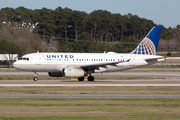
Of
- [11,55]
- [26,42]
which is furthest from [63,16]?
[11,55]

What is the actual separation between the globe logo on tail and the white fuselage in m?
2.58

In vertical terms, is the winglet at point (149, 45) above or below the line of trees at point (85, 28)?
below

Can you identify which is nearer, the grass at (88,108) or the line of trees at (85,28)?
the grass at (88,108)

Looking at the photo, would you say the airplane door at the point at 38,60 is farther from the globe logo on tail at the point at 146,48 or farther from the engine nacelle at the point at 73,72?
the globe logo on tail at the point at 146,48

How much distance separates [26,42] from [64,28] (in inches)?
2209

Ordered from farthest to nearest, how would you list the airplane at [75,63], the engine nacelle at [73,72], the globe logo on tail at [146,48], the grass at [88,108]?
1. the globe logo on tail at [146,48]
2. the airplane at [75,63]
3. the engine nacelle at [73,72]
4. the grass at [88,108]

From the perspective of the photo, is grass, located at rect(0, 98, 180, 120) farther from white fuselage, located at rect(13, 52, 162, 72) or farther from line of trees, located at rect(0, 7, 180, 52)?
line of trees, located at rect(0, 7, 180, 52)

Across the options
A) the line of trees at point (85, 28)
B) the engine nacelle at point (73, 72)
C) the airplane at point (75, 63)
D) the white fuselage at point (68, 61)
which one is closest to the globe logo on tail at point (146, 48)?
the airplane at point (75, 63)

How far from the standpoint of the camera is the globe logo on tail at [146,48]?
47531 millimetres

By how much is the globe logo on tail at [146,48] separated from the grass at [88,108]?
2622 centimetres

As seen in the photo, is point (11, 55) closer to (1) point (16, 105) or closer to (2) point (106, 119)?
(1) point (16, 105)

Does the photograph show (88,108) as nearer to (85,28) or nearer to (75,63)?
(75,63)

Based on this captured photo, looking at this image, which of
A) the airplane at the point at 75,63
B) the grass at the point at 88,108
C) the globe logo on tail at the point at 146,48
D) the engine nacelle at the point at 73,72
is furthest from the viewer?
the globe logo on tail at the point at 146,48

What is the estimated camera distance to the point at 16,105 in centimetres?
1855
